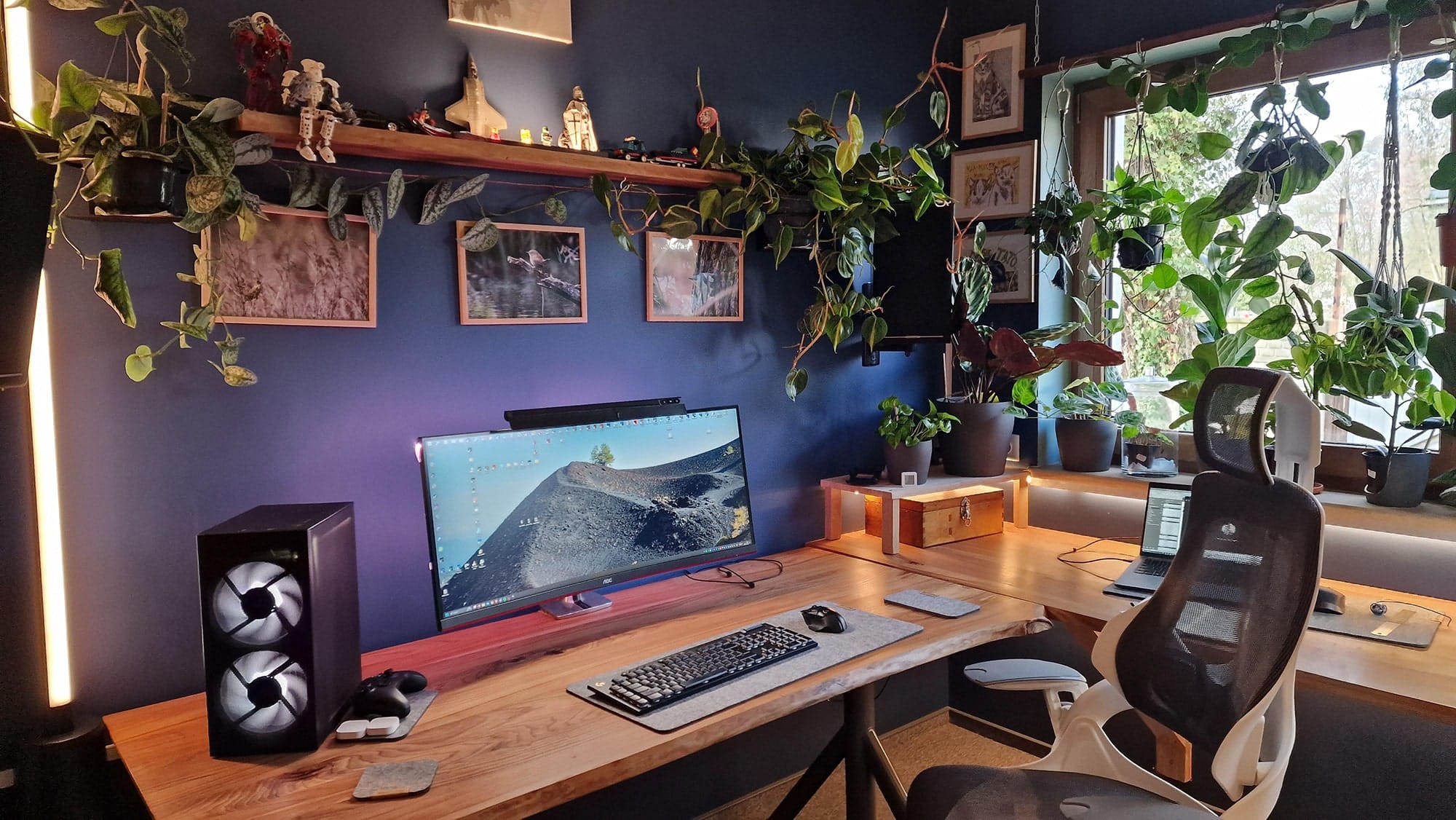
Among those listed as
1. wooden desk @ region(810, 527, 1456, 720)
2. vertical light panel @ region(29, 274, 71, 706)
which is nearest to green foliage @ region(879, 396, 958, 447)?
wooden desk @ region(810, 527, 1456, 720)

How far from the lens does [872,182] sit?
2.57 meters

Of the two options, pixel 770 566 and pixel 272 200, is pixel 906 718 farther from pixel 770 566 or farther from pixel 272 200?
pixel 272 200

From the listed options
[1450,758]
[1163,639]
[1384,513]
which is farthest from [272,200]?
[1450,758]

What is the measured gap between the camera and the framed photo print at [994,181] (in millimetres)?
3041

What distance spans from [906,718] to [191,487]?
2320 mm

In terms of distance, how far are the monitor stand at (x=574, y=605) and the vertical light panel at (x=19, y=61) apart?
4.47 feet

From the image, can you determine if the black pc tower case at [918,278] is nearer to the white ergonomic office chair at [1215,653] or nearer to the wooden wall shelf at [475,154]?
the wooden wall shelf at [475,154]

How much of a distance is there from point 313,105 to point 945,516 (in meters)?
1.98

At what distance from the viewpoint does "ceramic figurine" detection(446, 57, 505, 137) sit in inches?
80.3

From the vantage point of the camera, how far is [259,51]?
1.73 meters

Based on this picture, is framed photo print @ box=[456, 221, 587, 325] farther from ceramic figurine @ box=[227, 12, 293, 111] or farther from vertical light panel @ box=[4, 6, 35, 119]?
vertical light panel @ box=[4, 6, 35, 119]

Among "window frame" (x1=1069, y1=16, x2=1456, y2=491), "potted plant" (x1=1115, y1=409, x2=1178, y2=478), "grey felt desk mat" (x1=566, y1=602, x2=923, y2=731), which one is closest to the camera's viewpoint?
"grey felt desk mat" (x1=566, y1=602, x2=923, y2=731)

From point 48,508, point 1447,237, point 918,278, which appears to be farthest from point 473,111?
point 1447,237

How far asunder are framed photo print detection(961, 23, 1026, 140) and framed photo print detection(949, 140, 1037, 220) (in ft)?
0.23
